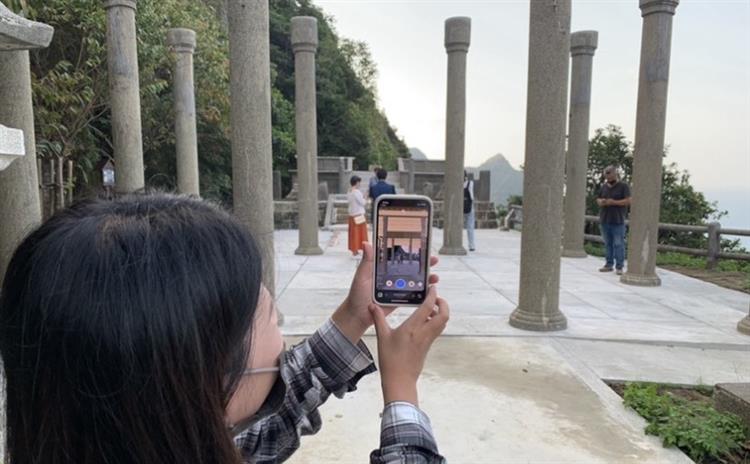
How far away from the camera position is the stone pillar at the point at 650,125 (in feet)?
22.9

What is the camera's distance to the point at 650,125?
23.0 ft

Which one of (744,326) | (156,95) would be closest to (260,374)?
(744,326)

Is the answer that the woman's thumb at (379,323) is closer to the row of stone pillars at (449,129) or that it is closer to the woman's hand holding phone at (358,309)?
the woman's hand holding phone at (358,309)

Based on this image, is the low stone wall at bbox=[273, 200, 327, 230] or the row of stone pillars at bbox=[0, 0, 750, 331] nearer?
the row of stone pillars at bbox=[0, 0, 750, 331]

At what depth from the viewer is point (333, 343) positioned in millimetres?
1263

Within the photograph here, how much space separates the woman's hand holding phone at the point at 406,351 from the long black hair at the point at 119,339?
32 centimetres

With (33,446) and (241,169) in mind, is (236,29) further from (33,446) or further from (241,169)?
(33,446)

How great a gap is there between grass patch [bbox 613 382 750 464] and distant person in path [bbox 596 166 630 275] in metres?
4.89

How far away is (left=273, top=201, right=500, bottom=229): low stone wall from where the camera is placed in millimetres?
15734

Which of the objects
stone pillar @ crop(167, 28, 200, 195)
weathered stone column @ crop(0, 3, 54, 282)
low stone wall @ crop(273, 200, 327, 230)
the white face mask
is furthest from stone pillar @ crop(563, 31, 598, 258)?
the white face mask

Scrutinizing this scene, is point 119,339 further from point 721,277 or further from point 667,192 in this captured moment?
point 667,192

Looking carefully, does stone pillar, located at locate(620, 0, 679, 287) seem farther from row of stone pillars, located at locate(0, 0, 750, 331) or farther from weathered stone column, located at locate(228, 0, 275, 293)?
weathered stone column, located at locate(228, 0, 275, 293)

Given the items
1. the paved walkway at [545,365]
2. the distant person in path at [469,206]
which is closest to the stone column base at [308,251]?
the paved walkway at [545,365]

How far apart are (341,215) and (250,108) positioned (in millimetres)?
12975
